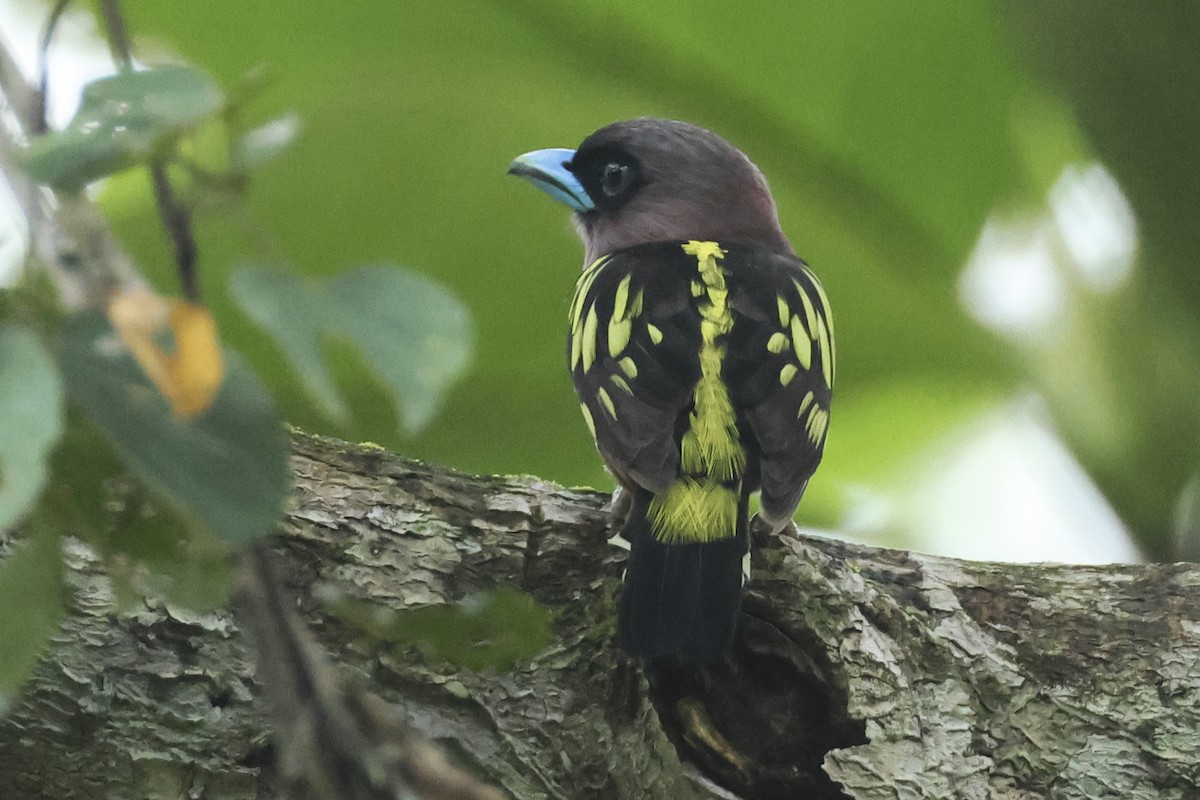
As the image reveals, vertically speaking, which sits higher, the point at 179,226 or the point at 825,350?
the point at 825,350

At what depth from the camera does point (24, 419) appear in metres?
0.65

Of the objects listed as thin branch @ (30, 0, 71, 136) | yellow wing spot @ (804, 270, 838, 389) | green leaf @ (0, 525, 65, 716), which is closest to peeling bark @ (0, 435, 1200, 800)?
yellow wing spot @ (804, 270, 838, 389)

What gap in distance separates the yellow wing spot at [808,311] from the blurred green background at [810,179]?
0.50m

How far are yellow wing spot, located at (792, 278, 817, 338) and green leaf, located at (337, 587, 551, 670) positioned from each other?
1325mm

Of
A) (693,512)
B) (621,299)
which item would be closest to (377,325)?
(693,512)

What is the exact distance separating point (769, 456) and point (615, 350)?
1.11 feet

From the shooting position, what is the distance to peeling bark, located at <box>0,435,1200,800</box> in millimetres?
1744

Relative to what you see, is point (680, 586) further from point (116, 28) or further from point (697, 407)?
point (116, 28)

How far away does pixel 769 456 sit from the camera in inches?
87.9

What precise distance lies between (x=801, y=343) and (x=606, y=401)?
382mm

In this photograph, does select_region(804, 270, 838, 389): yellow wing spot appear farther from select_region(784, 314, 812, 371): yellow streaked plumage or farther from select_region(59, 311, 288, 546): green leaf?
select_region(59, 311, 288, 546): green leaf

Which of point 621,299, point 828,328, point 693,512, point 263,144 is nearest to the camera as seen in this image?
point 263,144

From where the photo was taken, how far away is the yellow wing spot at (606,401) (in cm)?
228

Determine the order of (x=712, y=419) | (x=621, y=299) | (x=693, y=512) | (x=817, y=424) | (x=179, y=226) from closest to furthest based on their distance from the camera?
1. (x=179, y=226)
2. (x=693, y=512)
3. (x=712, y=419)
4. (x=817, y=424)
5. (x=621, y=299)
